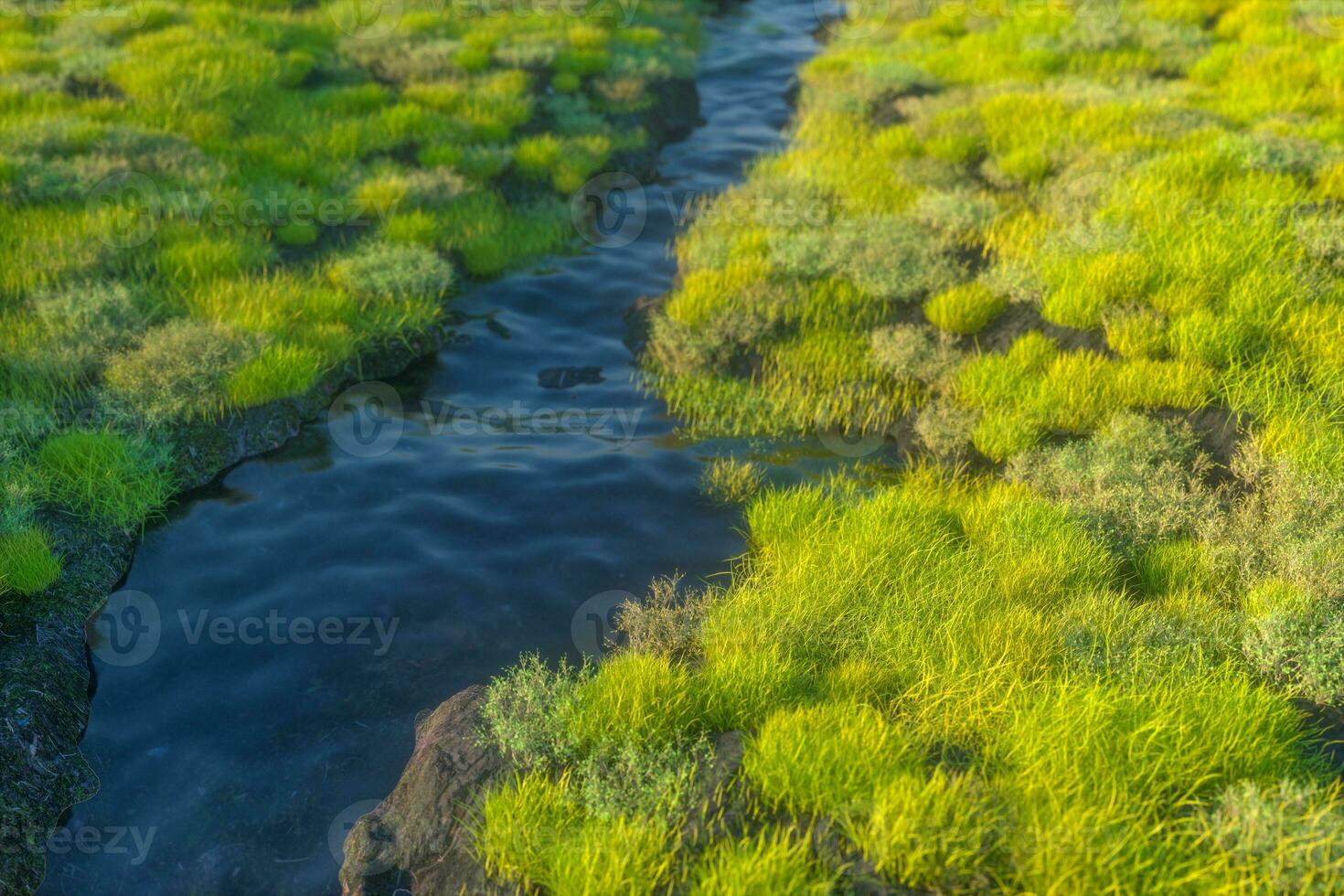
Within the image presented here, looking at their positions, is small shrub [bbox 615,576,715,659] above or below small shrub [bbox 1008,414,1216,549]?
below

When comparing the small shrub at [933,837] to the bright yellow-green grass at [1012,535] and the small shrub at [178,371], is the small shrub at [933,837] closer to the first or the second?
the bright yellow-green grass at [1012,535]

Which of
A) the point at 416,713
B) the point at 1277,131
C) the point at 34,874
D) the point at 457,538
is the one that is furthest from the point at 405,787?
the point at 1277,131

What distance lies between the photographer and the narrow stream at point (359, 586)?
657 cm

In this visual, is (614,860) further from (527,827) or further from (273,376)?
(273,376)

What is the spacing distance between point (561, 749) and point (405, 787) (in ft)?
3.94

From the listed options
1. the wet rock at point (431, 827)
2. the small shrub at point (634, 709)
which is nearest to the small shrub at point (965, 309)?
the small shrub at point (634, 709)

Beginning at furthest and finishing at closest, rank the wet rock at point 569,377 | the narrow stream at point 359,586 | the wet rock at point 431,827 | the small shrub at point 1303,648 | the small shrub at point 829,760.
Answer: the wet rock at point 569,377 < the narrow stream at point 359,586 < the small shrub at point 1303,648 < the wet rock at point 431,827 < the small shrub at point 829,760

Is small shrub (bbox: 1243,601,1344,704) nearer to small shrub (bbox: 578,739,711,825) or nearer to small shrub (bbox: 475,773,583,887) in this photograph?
small shrub (bbox: 578,739,711,825)

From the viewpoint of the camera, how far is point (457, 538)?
9.13 meters

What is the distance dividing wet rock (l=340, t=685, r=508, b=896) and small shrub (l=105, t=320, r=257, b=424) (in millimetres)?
5056

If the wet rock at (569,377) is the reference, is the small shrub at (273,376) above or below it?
above

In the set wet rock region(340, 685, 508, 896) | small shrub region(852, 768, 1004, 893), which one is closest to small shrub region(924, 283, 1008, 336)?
small shrub region(852, 768, 1004, 893)

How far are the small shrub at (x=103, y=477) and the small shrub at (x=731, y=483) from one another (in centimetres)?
505

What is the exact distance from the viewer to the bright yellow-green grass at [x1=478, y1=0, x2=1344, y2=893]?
16.8 feet
